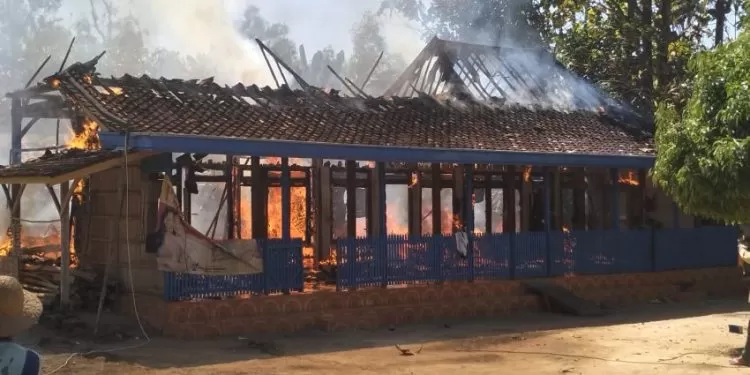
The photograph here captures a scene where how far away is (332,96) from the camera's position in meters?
15.4

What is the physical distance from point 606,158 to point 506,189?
104 inches

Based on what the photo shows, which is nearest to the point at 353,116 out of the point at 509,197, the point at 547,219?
the point at 547,219

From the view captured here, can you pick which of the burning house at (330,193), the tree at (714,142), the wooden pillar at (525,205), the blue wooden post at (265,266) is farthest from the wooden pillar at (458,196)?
the tree at (714,142)

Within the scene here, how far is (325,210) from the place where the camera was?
1734cm

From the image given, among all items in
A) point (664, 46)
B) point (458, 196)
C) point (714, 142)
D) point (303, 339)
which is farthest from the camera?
point (664, 46)

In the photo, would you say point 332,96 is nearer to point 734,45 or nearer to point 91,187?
point 91,187

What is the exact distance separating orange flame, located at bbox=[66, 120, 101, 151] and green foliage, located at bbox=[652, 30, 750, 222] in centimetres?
880

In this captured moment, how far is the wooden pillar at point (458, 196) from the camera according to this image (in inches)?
616

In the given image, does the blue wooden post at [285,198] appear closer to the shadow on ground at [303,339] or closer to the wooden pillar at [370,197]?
the shadow on ground at [303,339]

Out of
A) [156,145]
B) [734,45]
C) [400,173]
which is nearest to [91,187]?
[156,145]

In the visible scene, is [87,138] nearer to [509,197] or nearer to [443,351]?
[443,351]

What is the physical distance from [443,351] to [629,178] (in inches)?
380

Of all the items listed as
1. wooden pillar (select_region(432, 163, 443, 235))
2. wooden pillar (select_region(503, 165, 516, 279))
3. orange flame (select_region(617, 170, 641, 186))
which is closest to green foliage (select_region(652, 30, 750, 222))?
wooden pillar (select_region(432, 163, 443, 235))

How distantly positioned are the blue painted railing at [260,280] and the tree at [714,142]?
18.3ft
